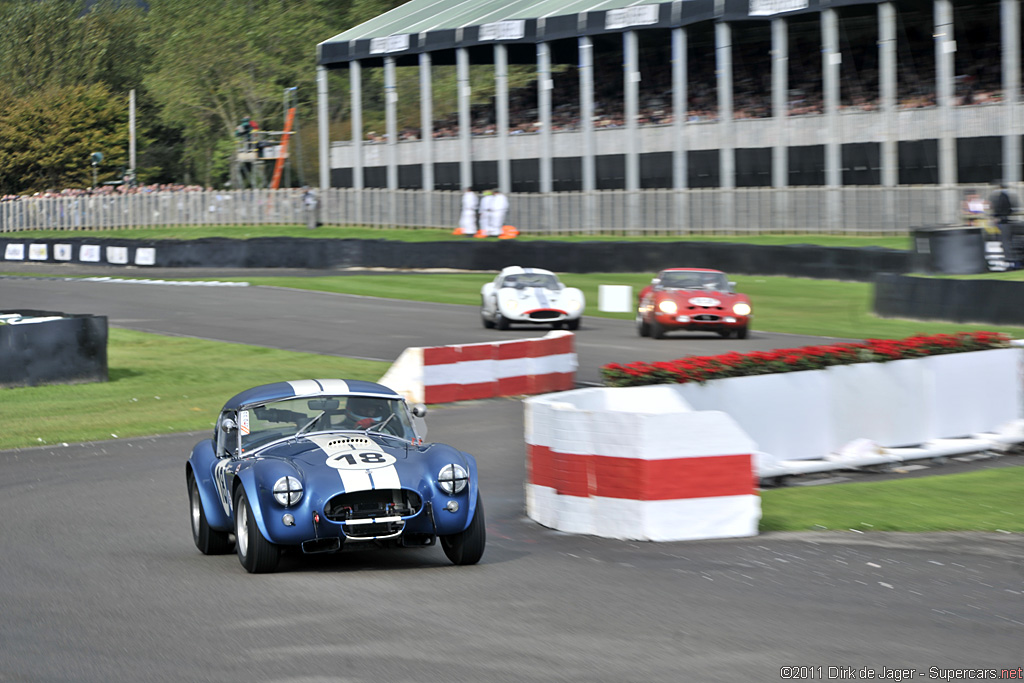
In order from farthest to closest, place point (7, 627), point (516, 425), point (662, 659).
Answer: point (516, 425) < point (7, 627) < point (662, 659)

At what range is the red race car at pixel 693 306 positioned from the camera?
24547 mm

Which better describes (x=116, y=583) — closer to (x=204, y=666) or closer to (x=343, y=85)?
(x=204, y=666)

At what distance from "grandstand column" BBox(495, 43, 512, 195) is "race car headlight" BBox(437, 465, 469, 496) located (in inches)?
1883

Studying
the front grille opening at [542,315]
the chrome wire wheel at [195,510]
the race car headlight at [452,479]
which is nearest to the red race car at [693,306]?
the front grille opening at [542,315]

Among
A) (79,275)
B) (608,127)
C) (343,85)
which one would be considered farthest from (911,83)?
(343,85)

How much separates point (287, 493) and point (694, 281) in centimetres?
1812

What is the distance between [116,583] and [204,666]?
2302 millimetres

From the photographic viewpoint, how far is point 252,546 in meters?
8.18

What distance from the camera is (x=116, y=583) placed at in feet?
26.4

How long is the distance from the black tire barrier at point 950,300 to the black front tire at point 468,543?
60.5 ft

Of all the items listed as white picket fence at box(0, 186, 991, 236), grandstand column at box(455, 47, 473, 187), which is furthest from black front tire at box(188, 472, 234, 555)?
grandstand column at box(455, 47, 473, 187)

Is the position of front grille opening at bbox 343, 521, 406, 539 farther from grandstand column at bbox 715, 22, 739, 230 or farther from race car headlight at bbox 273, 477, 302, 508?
grandstand column at bbox 715, 22, 739, 230

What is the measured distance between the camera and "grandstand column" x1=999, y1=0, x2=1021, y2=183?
40.3 meters

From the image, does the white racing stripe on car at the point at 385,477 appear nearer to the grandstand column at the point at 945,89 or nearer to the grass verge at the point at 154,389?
the grass verge at the point at 154,389
